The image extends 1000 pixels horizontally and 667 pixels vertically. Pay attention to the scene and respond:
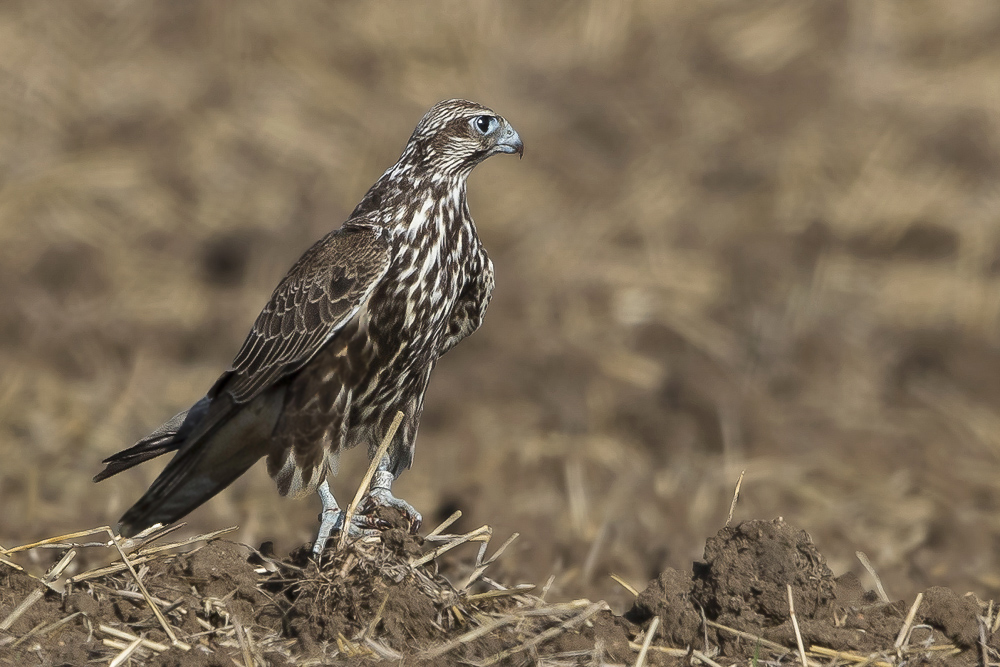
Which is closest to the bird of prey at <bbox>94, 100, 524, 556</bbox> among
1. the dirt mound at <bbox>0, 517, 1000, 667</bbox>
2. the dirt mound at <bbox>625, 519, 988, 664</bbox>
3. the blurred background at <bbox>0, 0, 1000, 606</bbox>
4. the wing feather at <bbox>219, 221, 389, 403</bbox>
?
the wing feather at <bbox>219, 221, 389, 403</bbox>

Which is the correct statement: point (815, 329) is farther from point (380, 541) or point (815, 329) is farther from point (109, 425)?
point (380, 541)

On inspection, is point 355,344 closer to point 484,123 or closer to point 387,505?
point 387,505

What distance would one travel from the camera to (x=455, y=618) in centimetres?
453

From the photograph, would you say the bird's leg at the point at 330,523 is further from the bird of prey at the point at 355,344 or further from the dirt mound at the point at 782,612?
the dirt mound at the point at 782,612

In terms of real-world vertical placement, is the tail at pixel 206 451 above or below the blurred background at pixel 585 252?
below

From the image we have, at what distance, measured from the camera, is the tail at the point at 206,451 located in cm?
558

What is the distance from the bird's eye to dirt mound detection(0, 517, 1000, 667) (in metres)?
1.81

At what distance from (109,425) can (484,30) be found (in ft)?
20.4

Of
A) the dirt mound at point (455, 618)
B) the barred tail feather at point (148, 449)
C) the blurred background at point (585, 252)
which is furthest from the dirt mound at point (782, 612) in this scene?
the barred tail feather at point (148, 449)

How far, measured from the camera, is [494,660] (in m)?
4.21

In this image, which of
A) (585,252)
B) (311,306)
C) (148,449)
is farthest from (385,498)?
(585,252)

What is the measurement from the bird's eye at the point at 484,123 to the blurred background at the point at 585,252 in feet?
7.34

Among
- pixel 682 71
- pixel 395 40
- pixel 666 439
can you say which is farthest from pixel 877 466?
pixel 395 40

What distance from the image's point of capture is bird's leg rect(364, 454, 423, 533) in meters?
5.07
